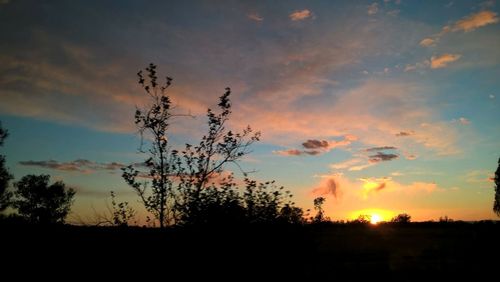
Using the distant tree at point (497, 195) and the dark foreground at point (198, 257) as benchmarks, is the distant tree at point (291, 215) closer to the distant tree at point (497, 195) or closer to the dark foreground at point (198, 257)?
the dark foreground at point (198, 257)

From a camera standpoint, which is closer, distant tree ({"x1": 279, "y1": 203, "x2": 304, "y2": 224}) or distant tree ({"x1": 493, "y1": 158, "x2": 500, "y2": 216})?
distant tree ({"x1": 279, "y1": 203, "x2": 304, "y2": 224})

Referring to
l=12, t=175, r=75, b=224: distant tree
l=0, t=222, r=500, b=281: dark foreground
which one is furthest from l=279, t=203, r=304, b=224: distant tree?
l=12, t=175, r=75, b=224: distant tree

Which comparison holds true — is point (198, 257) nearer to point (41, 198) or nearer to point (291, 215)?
point (291, 215)

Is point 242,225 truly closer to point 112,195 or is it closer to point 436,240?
point 112,195

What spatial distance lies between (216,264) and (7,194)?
1819 inches

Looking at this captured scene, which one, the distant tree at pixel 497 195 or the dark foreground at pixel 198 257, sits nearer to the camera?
the dark foreground at pixel 198 257

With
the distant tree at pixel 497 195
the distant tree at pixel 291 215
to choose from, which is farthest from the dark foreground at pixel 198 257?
the distant tree at pixel 497 195

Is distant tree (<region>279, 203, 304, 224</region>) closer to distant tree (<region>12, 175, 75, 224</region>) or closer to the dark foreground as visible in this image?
the dark foreground

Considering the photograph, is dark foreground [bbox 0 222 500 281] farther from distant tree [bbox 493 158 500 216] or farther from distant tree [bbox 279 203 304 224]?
distant tree [bbox 493 158 500 216]

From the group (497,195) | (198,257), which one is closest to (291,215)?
(198,257)

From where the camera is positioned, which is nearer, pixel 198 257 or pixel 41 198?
pixel 198 257

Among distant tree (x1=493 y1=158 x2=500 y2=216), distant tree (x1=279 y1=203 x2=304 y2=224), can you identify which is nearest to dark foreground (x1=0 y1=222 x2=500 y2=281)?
distant tree (x1=279 y1=203 x2=304 y2=224)

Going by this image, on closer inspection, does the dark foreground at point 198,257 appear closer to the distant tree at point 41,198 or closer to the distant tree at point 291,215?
the distant tree at point 291,215

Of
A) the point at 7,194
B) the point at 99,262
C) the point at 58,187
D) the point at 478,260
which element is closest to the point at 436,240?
the point at 478,260
